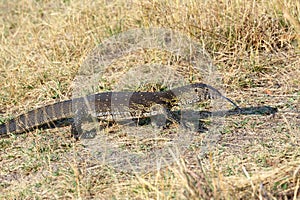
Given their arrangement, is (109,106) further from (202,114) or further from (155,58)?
(155,58)

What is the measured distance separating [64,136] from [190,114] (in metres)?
1.38

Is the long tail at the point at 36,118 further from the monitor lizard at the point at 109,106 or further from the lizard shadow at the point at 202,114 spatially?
the lizard shadow at the point at 202,114

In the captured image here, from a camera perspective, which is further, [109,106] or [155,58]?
[155,58]

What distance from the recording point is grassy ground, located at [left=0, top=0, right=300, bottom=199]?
12.9ft

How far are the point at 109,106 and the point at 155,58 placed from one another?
1466 millimetres

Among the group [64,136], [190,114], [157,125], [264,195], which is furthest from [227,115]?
[264,195]

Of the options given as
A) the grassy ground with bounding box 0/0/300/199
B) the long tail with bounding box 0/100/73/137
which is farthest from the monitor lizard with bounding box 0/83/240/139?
the grassy ground with bounding box 0/0/300/199

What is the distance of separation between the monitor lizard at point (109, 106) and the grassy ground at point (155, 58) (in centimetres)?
15

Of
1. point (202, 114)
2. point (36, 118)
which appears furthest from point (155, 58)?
point (36, 118)

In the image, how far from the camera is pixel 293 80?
6.26 metres

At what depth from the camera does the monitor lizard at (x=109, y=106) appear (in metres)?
5.73

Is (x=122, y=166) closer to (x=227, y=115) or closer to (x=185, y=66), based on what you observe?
(x=227, y=115)

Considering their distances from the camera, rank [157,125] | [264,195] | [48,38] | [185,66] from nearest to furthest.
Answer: [264,195]
[157,125]
[185,66]
[48,38]

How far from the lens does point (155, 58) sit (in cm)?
702
